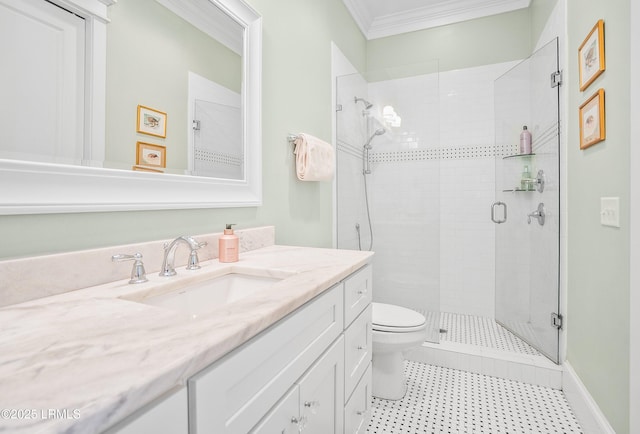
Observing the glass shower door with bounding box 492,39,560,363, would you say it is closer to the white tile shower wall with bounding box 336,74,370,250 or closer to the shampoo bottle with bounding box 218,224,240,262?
the white tile shower wall with bounding box 336,74,370,250

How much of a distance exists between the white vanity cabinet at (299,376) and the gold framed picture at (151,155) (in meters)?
0.70

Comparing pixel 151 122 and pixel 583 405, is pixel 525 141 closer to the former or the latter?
pixel 583 405

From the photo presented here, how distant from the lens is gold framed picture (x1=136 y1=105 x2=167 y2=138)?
42.6 inches

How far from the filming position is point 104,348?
20.9 inches

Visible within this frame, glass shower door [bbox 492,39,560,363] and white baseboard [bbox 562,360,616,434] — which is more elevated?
glass shower door [bbox 492,39,560,363]

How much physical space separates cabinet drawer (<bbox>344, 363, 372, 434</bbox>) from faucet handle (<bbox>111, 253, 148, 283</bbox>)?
86 cm

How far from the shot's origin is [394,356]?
1902 millimetres

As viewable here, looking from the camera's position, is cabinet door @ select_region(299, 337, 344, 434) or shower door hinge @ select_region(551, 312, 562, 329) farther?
shower door hinge @ select_region(551, 312, 562, 329)

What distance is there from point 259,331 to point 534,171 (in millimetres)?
2463

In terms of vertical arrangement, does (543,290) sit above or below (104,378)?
below

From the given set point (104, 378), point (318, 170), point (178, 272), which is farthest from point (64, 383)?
point (318, 170)

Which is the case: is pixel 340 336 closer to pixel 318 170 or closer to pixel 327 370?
pixel 327 370

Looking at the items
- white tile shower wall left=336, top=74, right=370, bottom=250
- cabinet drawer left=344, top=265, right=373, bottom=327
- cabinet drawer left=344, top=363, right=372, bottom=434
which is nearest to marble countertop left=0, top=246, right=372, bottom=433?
cabinet drawer left=344, top=265, right=373, bottom=327

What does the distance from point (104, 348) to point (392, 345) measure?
154 cm
